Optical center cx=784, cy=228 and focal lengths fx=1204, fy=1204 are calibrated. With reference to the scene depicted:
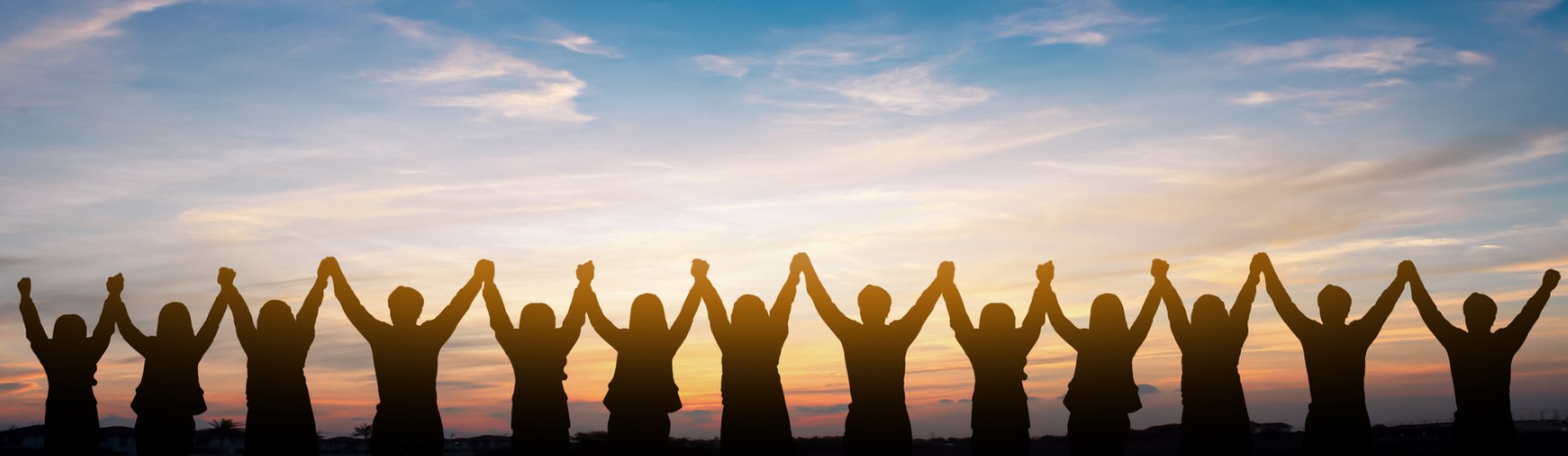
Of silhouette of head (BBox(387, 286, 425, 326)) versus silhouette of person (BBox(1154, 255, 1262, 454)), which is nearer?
silhouette of head (BBox(387, 286, 425, 326))

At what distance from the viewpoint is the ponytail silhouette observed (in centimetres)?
1748

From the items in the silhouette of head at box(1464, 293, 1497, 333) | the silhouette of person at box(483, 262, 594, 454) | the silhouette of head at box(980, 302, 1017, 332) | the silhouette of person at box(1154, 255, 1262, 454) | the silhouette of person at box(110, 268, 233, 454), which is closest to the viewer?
the silhouette of person at box(483, 262, 594, 454)

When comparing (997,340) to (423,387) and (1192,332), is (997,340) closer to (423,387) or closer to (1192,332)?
(1192,332)

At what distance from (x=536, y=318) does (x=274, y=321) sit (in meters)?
4.06

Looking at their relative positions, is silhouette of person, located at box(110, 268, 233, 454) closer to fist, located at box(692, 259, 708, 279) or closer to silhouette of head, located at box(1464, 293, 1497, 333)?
fist, located at box(692, 259, 708, 279)

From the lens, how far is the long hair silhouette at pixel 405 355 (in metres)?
16.7

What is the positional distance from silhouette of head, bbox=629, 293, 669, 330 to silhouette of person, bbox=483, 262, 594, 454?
68 centimetres

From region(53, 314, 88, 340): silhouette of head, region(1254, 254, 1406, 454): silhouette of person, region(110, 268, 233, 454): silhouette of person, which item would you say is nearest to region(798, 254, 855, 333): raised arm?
region(1254, 254, 1406, 454): silhouette of person

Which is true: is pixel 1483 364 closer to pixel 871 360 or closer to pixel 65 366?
pixel 871 360

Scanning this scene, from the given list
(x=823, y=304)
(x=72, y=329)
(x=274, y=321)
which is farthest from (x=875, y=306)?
(x=72, y=329)

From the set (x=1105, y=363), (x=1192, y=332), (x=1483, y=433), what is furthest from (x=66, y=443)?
(x=1483, y=433)

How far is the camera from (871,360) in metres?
17.1

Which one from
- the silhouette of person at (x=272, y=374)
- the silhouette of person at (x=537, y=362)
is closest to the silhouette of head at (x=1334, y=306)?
the silhouette of person at (x=537, y=362)

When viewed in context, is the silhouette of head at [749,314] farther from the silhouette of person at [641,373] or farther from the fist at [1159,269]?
the fist at [1159,269]
